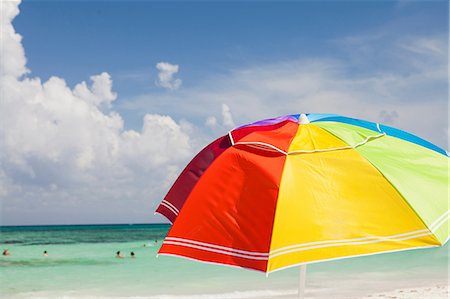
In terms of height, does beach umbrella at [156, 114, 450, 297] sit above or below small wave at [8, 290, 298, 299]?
above

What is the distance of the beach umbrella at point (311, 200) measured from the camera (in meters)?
2.63

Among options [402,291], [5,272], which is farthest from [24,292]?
[402,291]

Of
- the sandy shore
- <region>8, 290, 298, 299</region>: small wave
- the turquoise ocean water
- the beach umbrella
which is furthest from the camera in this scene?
the turquoise ocean water

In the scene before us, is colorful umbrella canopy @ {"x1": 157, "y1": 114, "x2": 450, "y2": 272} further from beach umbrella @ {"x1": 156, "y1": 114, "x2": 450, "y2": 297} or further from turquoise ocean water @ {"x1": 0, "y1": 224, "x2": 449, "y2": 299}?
turquoise ocean water @ {"x1": 0, "y1": 224, "x2": 449, "y2": 299}

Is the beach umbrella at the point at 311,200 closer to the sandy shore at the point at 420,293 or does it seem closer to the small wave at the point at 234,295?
the sandy shore at the point at 420,293

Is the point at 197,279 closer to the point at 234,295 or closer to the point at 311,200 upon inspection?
the point at 234,295

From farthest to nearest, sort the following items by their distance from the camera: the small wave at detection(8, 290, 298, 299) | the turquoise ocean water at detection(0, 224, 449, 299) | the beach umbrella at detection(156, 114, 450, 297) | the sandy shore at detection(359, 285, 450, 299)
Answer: the turquoise ocean water at detection(0, 224, 449, 299)
the small wave at detection(8, 290, 298, 299)
the sandy shore at detection(359, 285, 450, 299)
the beach umbrella at detection(156, 114, 450, 297)

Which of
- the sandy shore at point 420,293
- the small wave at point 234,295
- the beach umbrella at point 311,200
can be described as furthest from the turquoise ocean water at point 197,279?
the beach umbrella at point 311,200

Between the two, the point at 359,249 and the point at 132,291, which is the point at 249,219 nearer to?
the point at 359,249

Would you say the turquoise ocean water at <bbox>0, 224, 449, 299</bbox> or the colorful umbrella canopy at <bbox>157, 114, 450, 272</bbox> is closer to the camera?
the colorful umbrella canopy at <bbox>157, 114, 450, 272</bbox>

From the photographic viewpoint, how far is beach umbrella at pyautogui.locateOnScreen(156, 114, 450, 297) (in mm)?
2633

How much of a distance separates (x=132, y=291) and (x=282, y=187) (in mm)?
12071

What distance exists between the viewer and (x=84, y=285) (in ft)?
49.9

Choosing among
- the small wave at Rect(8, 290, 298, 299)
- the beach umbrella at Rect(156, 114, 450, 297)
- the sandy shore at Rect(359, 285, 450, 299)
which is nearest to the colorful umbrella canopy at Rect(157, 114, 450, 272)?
the beach umbrella at Rect(156, 114, 450, 297)
